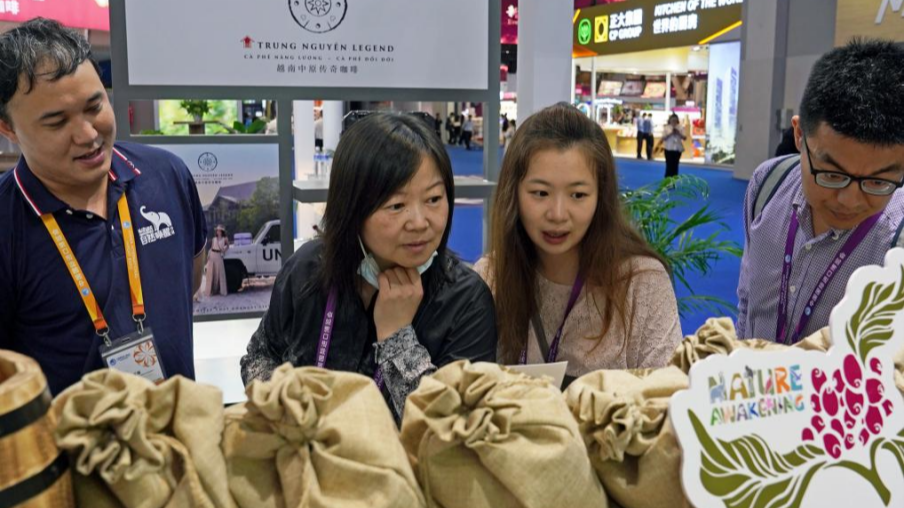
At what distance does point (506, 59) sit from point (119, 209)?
24.9m

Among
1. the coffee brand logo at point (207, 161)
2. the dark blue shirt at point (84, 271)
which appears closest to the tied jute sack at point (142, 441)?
the dark blue shirt at point (84, 271)

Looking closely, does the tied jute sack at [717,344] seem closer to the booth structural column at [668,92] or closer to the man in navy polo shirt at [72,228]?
the man in navy polo shirt at [72,228]

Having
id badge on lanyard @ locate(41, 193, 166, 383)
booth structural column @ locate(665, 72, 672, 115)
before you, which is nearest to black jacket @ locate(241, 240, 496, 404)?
id badge on lanyard @ locate(41, 193, 166, 383)

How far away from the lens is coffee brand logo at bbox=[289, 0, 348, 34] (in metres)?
2.75

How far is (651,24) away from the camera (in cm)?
1638

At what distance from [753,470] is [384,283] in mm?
700

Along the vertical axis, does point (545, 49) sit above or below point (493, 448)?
above

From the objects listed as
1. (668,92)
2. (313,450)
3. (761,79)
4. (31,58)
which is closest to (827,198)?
(313,450)

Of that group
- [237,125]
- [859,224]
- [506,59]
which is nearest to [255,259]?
[237,125]

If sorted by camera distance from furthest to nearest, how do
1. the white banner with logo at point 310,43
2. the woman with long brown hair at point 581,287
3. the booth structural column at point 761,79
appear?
1. the booth structural column at point 761,79
2. the white banner with logo at point 310,43
3. the woman with long brown hair at point 581,287

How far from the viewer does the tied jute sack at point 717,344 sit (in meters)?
0.91

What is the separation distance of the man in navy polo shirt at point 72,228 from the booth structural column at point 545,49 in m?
2.26

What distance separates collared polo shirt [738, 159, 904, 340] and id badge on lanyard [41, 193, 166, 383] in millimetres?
1296

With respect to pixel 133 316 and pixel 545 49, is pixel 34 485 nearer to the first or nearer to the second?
pixel 133 316
